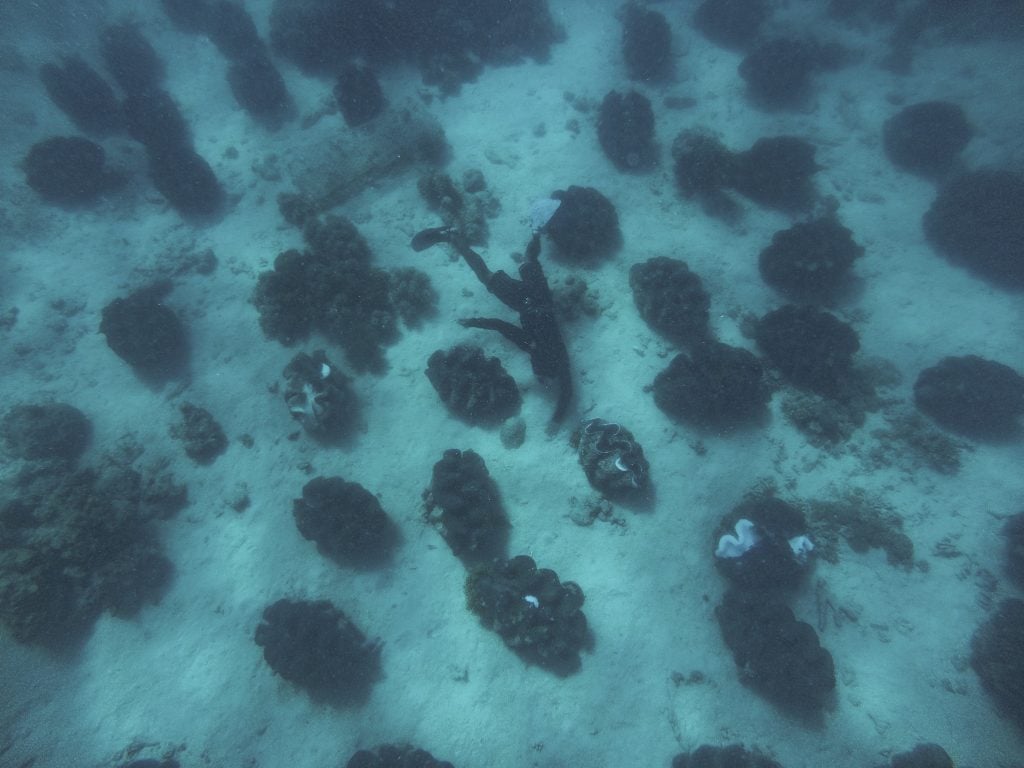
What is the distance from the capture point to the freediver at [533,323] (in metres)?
9.16

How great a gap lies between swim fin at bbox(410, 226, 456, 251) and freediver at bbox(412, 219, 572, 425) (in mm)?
888

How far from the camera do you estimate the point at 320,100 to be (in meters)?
14.6

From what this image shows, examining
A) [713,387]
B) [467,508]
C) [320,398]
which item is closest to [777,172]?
[713,387]

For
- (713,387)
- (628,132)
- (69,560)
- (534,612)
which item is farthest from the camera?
(628,132)

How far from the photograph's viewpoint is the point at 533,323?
9.18 m

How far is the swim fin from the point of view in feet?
35.0

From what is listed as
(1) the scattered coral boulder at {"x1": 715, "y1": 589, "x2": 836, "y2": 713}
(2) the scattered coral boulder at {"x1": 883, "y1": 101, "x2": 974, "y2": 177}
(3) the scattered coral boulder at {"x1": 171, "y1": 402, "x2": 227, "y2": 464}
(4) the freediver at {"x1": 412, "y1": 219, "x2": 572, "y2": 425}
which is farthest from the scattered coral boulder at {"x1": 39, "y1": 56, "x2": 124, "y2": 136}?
(2) the scattered coral boulder at {"x1": 883, "y1": 101, "x2": 974, "y2": 177}

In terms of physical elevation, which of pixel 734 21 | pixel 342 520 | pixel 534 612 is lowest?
pixel 534 612

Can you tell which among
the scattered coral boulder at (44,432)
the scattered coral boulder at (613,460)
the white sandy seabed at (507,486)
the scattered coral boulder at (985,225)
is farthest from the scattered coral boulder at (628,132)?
the scattered coral boulder at (44,432)

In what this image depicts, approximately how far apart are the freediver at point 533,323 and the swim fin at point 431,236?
2.91 ft

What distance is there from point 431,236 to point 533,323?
345cm

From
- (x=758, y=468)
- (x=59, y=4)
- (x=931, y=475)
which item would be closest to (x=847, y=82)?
(x=931, y=475)

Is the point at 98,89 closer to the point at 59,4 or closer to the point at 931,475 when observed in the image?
the point at 59,4

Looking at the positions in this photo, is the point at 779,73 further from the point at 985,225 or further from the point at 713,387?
the point at 713,387
